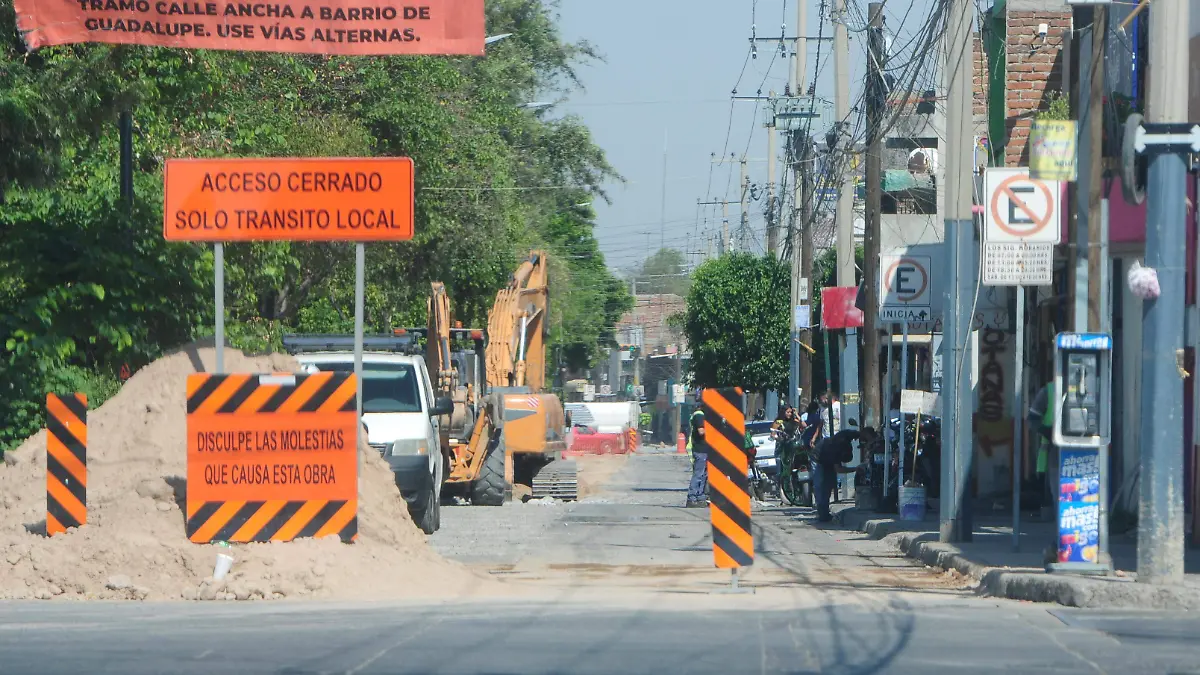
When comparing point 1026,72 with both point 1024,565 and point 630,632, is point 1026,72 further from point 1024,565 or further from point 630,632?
point 630,632

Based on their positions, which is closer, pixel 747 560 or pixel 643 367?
pixel 747 560

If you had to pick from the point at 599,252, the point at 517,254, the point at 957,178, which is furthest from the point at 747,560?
the point at 599,252

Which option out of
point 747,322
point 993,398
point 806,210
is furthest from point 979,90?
point 747,322

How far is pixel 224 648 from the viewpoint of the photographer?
845 cm

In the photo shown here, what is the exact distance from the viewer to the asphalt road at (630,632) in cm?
789

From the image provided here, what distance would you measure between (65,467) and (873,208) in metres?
15.4

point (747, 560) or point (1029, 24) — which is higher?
point (1029, 24)

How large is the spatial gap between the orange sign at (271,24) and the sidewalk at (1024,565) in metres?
6.67

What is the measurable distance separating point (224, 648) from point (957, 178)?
10.4m

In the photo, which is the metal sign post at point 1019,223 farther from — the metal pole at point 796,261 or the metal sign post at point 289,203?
the metal pole at point 796,261

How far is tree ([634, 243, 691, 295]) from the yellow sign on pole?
10381 cm

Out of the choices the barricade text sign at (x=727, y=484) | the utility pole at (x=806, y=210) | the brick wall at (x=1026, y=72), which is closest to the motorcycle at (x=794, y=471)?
the brick wall at (x=1026, y=72)

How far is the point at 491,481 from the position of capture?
25.0 meters

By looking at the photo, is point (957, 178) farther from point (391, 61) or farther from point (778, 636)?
point (391, 61)
